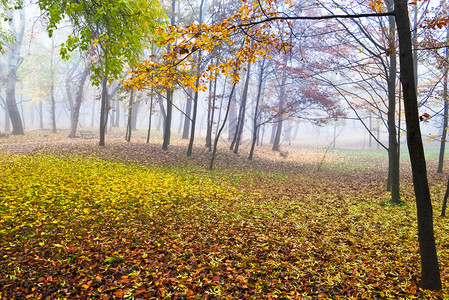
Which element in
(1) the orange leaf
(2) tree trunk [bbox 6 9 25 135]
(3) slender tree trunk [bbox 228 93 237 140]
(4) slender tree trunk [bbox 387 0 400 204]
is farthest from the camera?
(3) slender tree trunk [bbox 228 93 237 140]

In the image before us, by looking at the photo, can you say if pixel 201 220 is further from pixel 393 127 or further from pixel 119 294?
pixel 393 127

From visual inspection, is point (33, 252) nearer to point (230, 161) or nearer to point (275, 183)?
point (275, 183)

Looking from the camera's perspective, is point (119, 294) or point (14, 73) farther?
point (14, 73)

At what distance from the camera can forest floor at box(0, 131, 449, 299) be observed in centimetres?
400

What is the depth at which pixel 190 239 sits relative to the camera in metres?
5.48

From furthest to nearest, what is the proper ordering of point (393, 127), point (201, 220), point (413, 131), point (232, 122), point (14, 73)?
point (232, 122) → point (14, 73) → point (393, 127) → point (201, 220) → point (413, 131)

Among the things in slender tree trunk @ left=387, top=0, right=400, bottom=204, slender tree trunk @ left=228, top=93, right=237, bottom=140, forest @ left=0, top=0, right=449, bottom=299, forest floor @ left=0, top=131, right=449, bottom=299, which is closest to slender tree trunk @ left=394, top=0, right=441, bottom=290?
forest @ left=0, top=0, right=449, bottom=299

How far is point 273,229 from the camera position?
6352mm

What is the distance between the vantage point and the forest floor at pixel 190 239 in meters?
4.00

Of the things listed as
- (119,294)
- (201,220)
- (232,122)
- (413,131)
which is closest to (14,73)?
(232,122)

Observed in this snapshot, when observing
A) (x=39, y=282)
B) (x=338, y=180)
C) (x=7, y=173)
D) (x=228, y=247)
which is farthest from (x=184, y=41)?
(x=338, y=180)

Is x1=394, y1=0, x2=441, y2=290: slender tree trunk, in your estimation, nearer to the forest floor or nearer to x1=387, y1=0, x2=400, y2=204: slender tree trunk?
the forest floor

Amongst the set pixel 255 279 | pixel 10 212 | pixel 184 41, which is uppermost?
pixel 184 41

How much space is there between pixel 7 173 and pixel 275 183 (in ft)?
32.7
